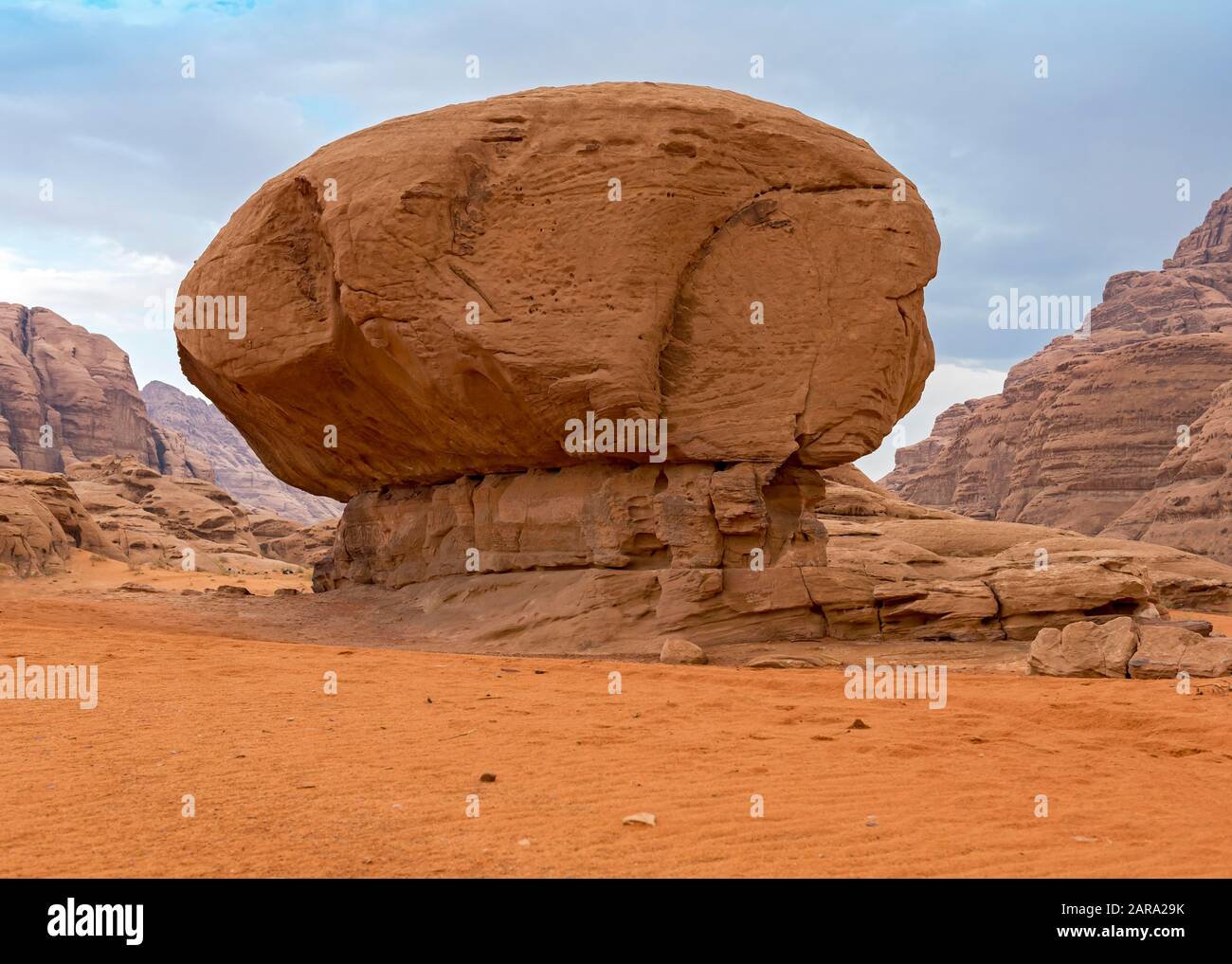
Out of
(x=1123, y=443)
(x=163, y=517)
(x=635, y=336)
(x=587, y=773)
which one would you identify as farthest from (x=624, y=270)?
(x=1123, y=443)

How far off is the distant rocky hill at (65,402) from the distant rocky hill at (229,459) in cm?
2926

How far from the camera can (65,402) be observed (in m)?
67.3

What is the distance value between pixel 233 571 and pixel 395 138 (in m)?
19.7

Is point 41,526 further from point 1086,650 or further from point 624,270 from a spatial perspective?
point 1086,650

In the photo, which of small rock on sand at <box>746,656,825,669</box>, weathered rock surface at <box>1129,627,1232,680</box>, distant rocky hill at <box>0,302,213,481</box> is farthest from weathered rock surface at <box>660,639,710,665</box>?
distant rocky hill at <box>0,302,213,481</box>

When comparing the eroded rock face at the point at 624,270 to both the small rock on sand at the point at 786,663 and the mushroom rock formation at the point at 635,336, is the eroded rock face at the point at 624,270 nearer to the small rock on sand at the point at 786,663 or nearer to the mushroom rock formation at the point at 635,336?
the mushroom rock formation at the point at 635,336

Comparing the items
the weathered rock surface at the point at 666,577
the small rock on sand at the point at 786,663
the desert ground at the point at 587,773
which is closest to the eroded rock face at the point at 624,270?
the weathered rock surface at the point at 666,577

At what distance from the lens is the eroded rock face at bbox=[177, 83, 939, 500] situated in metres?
12.6

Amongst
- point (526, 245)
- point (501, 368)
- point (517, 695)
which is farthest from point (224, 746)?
point (526, 245)

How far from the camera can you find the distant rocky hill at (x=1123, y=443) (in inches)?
1682

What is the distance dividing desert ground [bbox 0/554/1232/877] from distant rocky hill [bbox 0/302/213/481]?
2285 inches

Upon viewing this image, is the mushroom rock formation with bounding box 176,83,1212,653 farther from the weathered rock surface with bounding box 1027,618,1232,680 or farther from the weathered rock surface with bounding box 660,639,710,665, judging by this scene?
the weathered rock surface with bounding box 1027,618,1232,680

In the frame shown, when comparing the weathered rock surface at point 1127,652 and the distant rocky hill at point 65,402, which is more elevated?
the distant rocky hill at point 65,402

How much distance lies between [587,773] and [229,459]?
151626mm
